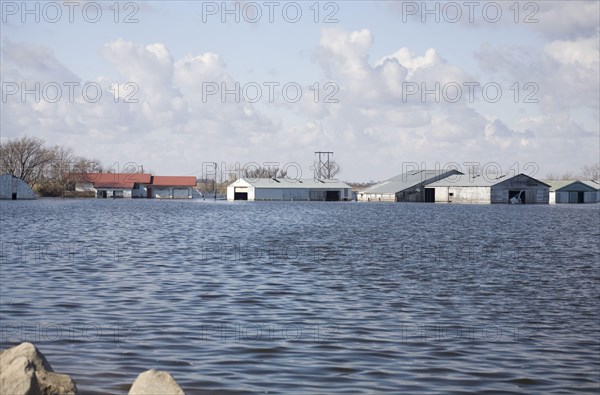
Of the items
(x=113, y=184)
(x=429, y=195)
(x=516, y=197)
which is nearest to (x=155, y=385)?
(x=516, y=197)

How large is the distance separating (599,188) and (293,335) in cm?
15625

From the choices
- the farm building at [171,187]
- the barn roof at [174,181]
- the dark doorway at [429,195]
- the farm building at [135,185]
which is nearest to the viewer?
the dark doorway at [429,195]

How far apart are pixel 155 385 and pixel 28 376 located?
3.81 feet

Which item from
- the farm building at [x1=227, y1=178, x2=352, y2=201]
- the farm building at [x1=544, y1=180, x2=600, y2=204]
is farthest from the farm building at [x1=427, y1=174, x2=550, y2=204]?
the farm building at [x1=227, y1=178, x2=352, y2=201]

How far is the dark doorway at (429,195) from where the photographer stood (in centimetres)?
13650

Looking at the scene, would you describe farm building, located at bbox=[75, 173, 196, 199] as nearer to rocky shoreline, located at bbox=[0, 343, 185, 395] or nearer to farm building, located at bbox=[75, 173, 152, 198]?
farm building, located at bbox=[75, 173, 152, 198]

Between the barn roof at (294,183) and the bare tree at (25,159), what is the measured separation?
40.6m

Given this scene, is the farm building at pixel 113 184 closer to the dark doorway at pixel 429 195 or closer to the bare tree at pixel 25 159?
the bare tree at pixel 25 159

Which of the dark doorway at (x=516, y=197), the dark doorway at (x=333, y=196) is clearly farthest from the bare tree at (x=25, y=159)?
the dark doorway at (x=516, y=197)

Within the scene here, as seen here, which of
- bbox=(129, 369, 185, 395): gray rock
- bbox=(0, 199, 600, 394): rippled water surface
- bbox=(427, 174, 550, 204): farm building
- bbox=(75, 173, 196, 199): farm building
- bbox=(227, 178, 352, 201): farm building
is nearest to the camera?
bbox=(129, 369, 185, 395): gray rock

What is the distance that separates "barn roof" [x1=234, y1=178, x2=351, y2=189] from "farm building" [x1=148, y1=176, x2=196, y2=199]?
19.3m

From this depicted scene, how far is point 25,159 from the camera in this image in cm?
15838

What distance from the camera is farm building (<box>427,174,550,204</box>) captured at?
401 feet

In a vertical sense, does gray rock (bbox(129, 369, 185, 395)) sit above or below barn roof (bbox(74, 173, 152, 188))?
below
